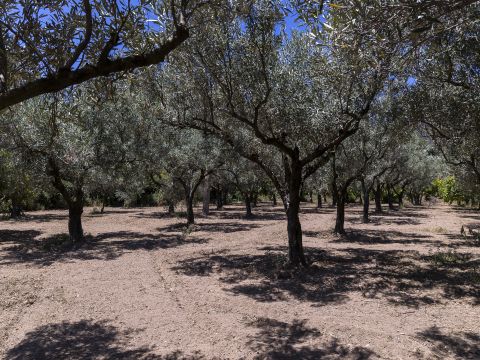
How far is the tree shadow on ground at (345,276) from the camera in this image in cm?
805

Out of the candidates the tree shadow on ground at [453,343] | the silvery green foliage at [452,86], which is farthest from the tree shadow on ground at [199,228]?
the tree shadow on ground at [453,343]

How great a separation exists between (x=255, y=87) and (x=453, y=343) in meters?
6.57

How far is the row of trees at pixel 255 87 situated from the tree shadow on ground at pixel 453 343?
3.80 meters

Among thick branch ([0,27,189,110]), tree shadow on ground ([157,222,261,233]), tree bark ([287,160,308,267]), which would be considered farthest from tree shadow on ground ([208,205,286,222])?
thick branch ([0,27,189,110])

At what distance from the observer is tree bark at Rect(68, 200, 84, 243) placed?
16391 mm

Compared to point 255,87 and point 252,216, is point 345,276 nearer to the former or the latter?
point 255,87

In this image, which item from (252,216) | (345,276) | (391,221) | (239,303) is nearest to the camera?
(239,303)

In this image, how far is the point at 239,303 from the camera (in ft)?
25.1

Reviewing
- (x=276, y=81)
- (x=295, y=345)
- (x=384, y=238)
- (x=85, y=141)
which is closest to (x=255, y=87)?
(x=276, y=81)

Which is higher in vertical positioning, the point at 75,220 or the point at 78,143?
the point at 78,143

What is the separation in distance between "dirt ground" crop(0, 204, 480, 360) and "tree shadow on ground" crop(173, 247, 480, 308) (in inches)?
1.5

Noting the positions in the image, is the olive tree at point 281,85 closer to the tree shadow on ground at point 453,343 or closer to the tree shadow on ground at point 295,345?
the tree shadow on ground at point 295,345

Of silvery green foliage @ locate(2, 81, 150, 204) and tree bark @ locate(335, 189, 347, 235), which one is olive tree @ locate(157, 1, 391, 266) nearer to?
silvery green foliage @ locate(2, 81, 150, 204)

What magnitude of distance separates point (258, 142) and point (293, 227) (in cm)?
372
